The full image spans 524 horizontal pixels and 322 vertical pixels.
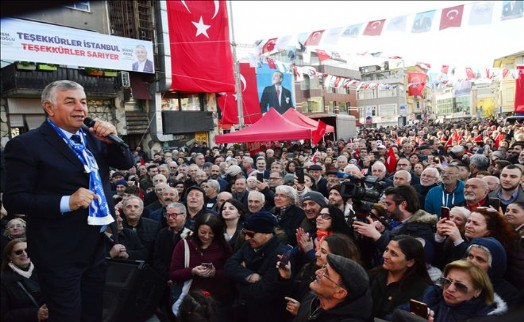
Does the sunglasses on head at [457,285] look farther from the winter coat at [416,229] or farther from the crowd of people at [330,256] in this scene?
the winter coat at [416,229]

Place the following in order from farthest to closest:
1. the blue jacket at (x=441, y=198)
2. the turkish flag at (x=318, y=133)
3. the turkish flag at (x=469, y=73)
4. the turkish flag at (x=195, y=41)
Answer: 1. the turkish flag at (x=195, y=41)
2. the turkish flag at (x=469, y=73)
3. the turkish flag at (x=318, y=133)
4. the blue jacket at (x=441, y=198)

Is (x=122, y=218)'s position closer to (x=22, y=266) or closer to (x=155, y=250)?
(x=155, y=250)

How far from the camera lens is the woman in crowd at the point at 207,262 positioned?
350 cm

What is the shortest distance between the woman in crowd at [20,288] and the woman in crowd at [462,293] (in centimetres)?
236

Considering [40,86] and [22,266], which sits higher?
[40,86]

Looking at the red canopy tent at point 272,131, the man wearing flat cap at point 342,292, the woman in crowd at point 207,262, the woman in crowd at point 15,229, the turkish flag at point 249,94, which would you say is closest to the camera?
the man wearing flat cap at point 342,292

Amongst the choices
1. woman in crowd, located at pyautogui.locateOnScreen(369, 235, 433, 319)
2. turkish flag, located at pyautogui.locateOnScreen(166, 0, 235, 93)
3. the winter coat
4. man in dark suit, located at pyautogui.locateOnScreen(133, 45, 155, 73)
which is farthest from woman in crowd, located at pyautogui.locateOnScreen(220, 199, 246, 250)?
turkish flag, located at pyautogui.locateOnScreen(166, 0, 235, 93)

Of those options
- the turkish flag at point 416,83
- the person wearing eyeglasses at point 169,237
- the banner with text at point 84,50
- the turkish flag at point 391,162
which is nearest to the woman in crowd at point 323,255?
the person wearing eyeglasses at point 169,237

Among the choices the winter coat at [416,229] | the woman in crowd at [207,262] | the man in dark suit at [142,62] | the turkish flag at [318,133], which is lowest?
the woman in crowd at [207,262]

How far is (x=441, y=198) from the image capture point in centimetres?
530

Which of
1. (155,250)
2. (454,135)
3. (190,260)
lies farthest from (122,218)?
(454,135)

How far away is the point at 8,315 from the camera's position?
2.47 metres

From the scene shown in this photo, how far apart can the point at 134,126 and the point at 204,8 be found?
228 inches

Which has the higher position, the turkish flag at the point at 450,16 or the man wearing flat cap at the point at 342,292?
the turkish flag at the point at 450,16
